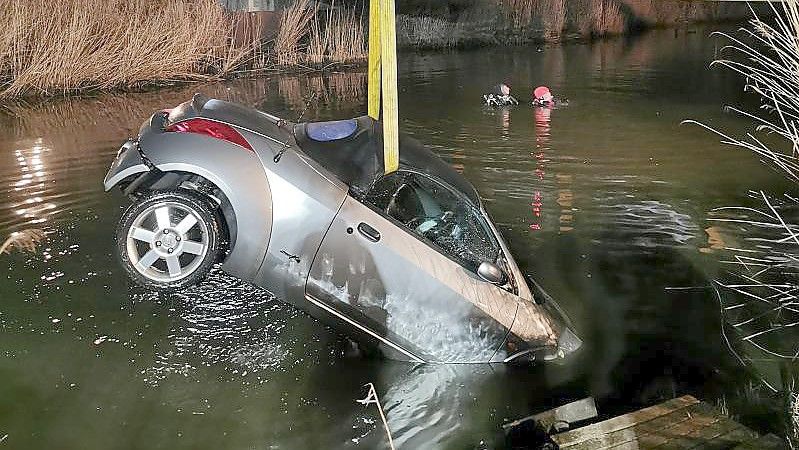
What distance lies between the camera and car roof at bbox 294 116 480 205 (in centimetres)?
443

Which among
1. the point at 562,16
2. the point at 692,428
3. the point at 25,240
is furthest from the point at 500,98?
the point at 562,16

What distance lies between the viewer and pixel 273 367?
15.8 feet

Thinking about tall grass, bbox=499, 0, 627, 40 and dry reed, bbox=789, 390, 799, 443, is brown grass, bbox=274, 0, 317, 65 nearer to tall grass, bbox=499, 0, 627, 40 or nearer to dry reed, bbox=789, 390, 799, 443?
tall grass, bbox=499, 0, 627, 40

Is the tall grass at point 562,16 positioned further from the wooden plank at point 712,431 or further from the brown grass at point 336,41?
the wooden plank at point 712,431

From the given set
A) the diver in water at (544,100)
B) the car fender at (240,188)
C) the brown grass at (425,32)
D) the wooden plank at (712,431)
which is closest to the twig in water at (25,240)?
the car fender at (240,188)

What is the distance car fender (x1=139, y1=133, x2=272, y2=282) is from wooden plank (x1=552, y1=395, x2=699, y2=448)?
1928 millimetres

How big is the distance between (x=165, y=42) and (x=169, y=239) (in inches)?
506

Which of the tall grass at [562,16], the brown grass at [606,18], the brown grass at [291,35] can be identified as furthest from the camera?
the brown grass at [606,18]

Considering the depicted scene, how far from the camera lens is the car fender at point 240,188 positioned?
169 inches

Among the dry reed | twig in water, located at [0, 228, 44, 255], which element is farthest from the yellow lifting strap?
twig in water, located at [0, 228, 44, 255]

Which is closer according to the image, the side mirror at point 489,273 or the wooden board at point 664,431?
the wooden board at point 664,431

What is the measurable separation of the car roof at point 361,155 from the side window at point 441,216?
7 cm

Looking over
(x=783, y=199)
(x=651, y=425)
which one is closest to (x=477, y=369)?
(x=651, y=425)

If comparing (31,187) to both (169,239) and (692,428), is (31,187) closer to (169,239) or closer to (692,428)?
(169,239)
